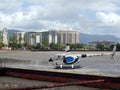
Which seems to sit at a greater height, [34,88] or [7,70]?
[34,88]

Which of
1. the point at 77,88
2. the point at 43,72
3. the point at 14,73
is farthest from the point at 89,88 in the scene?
the point at 14,73

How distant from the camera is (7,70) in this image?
142 feet

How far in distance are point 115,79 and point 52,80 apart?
375 inches

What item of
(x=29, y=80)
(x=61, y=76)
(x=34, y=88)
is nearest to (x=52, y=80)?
(x=61, y=76)

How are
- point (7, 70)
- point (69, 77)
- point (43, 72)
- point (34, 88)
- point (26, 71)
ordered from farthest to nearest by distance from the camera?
point (7, 70), point (26, 71), point (43, 72), point (69, 77), point (34, 88)

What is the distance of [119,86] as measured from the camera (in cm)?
2520

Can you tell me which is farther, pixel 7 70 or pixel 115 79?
pixel 7 70

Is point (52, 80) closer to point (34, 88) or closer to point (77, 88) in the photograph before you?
point (77, 88)

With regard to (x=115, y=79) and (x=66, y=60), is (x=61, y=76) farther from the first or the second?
(x=66, y=60)

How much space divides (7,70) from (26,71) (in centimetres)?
498

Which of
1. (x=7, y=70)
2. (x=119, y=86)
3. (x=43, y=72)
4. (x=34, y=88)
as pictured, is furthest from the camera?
(x=7, y=70)

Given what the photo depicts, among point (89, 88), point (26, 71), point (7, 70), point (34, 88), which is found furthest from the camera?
point (7, 70)

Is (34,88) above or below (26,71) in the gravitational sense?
above

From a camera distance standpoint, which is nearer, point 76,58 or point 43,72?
point 43,72
